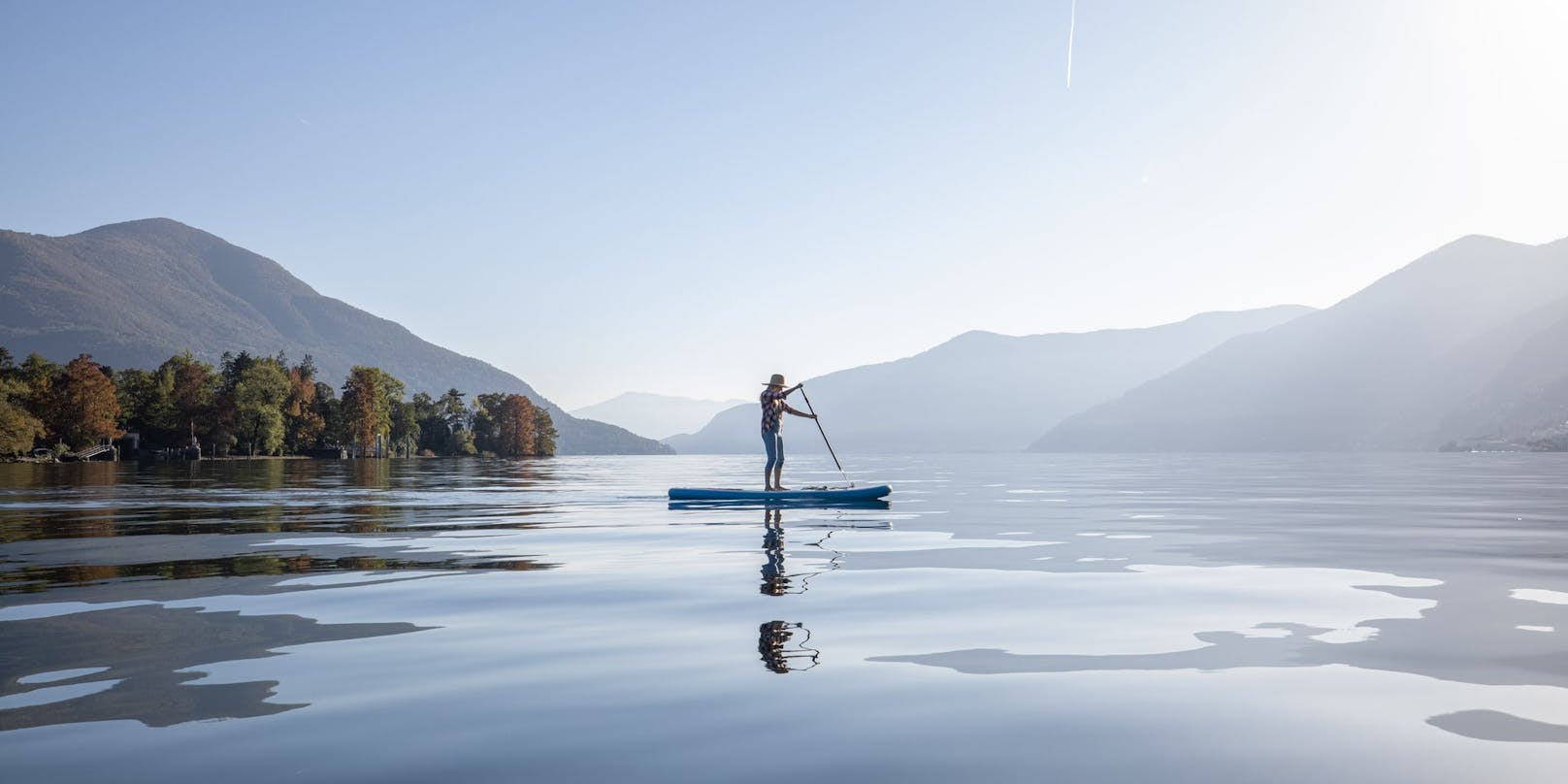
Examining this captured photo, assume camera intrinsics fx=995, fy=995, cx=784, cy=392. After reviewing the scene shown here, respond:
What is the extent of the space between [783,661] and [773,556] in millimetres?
7224

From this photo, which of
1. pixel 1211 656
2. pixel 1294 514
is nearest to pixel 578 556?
pixel 1211 656

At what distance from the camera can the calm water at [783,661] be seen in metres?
5.07

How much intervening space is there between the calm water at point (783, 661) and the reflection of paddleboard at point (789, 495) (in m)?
9.82

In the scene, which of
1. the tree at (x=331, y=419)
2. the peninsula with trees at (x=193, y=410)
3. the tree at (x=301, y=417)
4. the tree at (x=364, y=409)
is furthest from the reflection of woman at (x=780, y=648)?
the tree at (x=331, y=419)

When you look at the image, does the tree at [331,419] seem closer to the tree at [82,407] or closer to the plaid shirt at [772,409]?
the tree at [82,407]

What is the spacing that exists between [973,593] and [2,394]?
448ft

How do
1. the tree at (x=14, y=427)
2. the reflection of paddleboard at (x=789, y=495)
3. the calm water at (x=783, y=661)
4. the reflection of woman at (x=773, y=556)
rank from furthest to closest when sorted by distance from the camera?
the tree at (x=14, y=427) → the reflection of paddleboard at (x=789, y=495) → the reflection of woman at (x=773, y=556) → the calm water at (x=783, y=661)

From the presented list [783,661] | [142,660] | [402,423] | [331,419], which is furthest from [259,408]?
[783,661]

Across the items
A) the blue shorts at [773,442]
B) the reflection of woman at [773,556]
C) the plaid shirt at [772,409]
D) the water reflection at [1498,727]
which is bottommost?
the reflection of woman at [773,556]

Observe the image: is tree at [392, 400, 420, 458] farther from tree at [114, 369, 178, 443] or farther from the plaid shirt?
the plaid shirt

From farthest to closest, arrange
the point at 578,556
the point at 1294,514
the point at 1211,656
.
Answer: the point at 1294,514
the point at 578,556
the point at 1211,656

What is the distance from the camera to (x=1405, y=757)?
5.04m

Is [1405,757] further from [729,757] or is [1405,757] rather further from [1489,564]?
[1489,564]

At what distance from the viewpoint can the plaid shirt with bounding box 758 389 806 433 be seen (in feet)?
90.8
